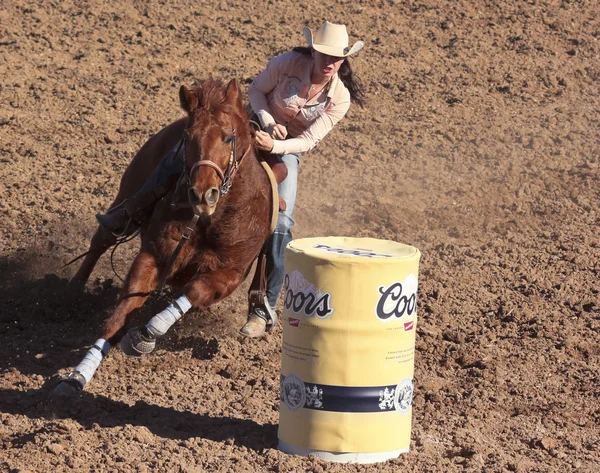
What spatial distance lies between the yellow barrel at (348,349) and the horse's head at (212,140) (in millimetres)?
846

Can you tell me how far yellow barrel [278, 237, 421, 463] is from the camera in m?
4.87

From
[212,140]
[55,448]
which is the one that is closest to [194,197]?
[212,140]

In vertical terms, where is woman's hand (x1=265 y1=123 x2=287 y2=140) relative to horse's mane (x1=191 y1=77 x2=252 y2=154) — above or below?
below

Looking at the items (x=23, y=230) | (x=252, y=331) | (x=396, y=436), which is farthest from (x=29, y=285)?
(x=396, y=436)

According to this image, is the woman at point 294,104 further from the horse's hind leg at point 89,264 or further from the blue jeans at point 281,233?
the horse's hind leg at point 89,264

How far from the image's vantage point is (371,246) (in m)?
5.24

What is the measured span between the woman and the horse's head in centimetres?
67

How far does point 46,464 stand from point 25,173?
588 centimetres

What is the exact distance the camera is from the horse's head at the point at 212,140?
5.71 m

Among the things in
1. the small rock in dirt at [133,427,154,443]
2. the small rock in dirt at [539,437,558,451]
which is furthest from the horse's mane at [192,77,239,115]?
the small rock in dirt at [539,437,558,451]

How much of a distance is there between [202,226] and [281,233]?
2.62ft

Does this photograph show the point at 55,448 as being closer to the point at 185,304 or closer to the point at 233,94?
the point at 185,304

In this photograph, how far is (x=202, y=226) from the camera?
6391 millimetres

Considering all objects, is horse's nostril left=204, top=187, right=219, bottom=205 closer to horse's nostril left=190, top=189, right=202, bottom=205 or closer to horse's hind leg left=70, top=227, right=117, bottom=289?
horse's nostril left=190, top=189, right=202, bottom=205
